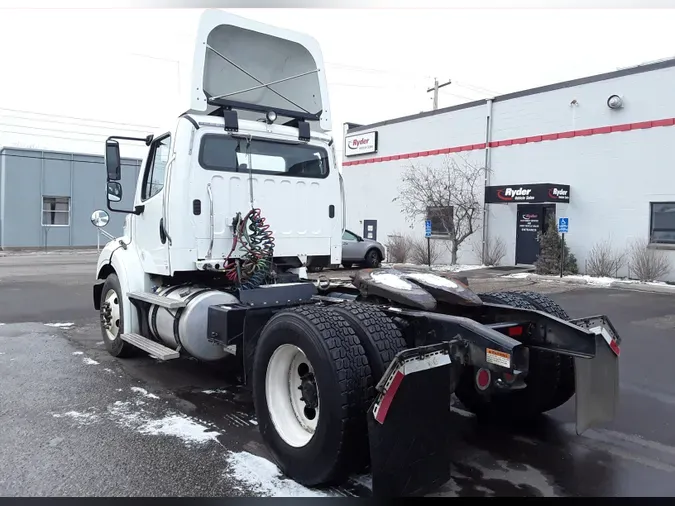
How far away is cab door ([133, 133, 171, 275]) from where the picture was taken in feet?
19.9

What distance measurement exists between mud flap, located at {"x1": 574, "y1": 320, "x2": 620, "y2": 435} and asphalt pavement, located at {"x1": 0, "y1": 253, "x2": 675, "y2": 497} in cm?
46

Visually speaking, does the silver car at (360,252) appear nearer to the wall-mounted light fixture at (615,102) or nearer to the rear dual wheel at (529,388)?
the wall-mounted light fixture at (615,102)

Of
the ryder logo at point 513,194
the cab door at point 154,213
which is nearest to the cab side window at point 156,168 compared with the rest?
the cab door at point 154,213

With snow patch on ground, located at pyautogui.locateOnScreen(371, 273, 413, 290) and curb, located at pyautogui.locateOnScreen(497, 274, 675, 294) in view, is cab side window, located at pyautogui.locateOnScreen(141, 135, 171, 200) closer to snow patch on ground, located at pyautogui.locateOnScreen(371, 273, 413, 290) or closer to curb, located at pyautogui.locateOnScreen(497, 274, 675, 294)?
snow patch on ground, located at pyautogui.locateOnScreen(371, 273, 413, 290)

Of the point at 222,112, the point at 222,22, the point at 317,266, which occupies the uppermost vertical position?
the point at 222,22

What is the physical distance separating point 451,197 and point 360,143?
6379 mm

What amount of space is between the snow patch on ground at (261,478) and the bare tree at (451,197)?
A: 56.4 feet

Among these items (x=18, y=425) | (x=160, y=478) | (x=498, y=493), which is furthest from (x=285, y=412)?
(x=18, y=425)

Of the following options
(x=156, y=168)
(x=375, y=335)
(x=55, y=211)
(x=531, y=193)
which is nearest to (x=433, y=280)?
(x=375, y=335)

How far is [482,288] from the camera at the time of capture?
46.0 ft

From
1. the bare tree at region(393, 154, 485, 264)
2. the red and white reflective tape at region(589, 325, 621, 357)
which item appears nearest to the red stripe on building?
the bare tree at region(393, 154, 485, 264)

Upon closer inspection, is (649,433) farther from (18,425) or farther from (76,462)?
(18,425)

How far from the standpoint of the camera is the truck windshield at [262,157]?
5.93 metres

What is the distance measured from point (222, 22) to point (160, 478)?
4246 millimetres
